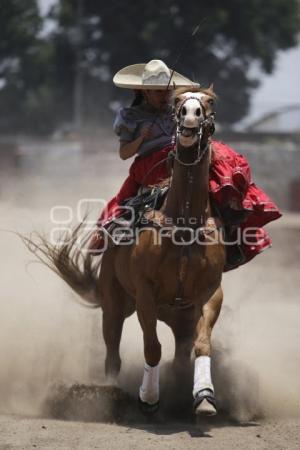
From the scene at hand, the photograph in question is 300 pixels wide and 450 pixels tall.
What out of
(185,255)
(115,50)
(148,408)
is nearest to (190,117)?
(185,255)

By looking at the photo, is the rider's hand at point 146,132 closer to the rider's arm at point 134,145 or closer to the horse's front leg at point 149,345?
the rider's arm at point 134,145

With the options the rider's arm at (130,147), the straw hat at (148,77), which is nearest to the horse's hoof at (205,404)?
the rider's arm at (130,147)

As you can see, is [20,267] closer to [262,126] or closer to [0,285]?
[0,285]

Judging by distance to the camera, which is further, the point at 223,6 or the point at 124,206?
the point at 223,6

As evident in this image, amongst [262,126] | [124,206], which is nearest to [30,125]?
[262,126]

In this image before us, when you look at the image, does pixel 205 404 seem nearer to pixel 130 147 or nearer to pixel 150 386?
pixel 150 386

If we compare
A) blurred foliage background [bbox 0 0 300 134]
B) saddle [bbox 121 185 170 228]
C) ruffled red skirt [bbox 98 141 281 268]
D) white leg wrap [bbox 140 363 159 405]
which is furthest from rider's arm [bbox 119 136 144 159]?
blurred foliage background [bbox 0 0 300 134]

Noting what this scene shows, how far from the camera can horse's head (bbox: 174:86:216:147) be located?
541 centimetres

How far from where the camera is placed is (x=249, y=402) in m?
6.32

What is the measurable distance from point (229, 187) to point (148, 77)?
0.98 meters

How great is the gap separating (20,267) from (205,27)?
2597cm

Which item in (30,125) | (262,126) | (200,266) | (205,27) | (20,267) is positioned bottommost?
(200,266)

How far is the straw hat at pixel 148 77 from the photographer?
6.48m

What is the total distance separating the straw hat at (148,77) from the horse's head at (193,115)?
0.70 meters
